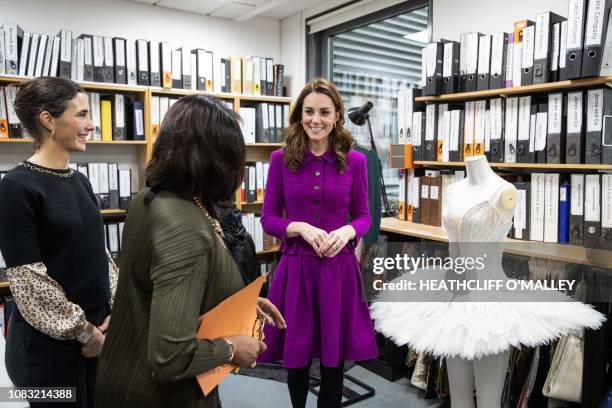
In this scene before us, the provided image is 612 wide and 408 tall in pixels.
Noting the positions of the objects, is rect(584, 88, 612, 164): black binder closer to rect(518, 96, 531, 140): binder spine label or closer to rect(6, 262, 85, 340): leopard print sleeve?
rect(518, 96, 531, 140): binder spine label

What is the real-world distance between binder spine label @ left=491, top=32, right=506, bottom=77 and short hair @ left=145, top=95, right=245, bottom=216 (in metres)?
1.97

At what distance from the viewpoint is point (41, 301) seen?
1241 mm

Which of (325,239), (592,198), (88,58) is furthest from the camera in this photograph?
(88,58)

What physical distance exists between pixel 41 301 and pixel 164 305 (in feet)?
2.23

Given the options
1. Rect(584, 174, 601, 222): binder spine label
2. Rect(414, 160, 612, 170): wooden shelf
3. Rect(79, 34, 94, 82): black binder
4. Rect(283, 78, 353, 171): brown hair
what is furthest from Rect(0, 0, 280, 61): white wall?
Rect(584, 174, 601, 222): binder spine label

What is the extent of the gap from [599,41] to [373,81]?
201 cm

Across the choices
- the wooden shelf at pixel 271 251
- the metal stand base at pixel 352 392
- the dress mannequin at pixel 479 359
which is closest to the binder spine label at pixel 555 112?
the dress mannequin at pixel 479 359

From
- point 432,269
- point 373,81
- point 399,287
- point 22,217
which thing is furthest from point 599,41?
point 22,217

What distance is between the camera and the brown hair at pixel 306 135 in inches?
69.4

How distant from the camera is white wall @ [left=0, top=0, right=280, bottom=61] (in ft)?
10.1

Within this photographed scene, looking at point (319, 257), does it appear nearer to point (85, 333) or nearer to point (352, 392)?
point (85, 333)

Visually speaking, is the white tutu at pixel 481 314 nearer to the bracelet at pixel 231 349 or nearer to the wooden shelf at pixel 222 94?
the bracelet at pixel 231 349

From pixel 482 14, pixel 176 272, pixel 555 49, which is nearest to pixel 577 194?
pixel 555 49

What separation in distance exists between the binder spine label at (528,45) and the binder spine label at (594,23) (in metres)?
0.28
